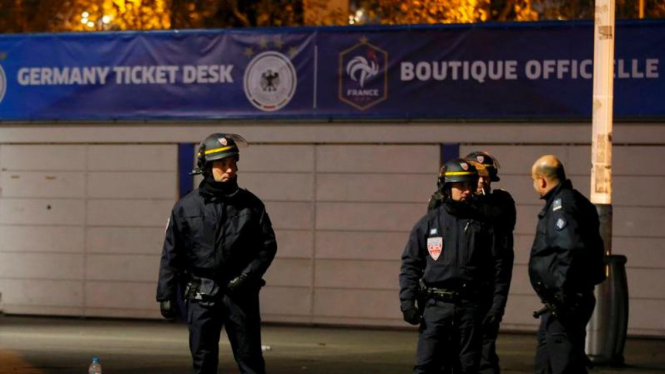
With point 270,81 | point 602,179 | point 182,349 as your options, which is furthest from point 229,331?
point 270,81

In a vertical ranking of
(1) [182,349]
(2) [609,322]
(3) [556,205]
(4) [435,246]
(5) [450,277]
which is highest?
(3) [556,205]

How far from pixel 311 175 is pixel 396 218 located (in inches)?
50.5

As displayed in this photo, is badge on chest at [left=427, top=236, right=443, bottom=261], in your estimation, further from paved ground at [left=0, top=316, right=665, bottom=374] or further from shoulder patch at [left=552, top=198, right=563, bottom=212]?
paved ground at [left=0, top=316, right=665, bottom=374]

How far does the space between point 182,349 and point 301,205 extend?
3411 mm

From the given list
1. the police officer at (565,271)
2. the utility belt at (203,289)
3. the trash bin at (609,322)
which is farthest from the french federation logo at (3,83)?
the police officer at (565,271)

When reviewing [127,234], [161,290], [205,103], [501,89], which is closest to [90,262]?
[127,234]

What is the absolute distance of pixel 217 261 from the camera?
9422 mm

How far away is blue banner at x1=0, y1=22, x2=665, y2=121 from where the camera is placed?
17.0 meters

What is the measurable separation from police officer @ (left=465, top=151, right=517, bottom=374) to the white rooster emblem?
587 cm

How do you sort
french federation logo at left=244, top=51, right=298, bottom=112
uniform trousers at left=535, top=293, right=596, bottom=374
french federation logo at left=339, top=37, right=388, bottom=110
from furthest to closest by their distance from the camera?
french federation logo at left=244, top=51, right=298, bottom=112, french federation logo at left=339, top=37, right=388, bottom=110, uniform trousers at left=535, top=293, right=596, bottom=374

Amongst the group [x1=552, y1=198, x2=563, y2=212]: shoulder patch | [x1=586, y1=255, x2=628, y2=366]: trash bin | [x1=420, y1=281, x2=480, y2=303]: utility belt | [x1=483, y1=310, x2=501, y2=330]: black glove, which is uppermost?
[x1=552, y1=198, x2=563, y2=212]: shoulder patch

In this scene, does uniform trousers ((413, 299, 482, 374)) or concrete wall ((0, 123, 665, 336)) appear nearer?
uniform trousers ((413, 299, 482, 374))

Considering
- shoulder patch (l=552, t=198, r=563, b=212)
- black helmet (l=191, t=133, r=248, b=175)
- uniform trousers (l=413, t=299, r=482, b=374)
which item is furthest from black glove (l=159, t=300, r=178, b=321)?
shoulder patch (l=552, t=198, r=563, b=212)

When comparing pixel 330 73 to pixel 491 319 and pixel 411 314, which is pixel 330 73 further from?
pixel 411 314
